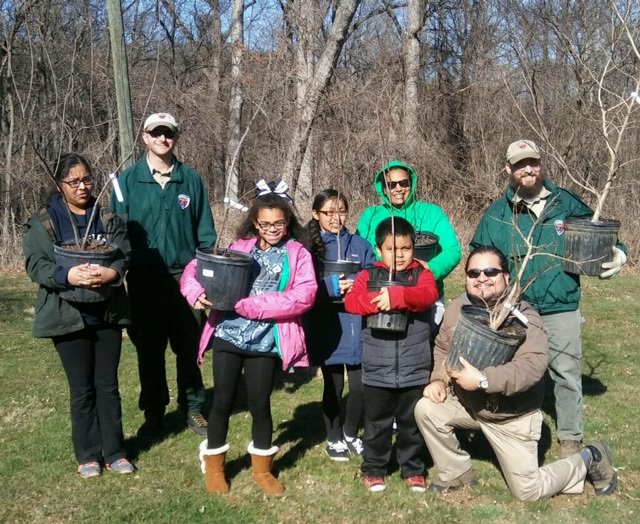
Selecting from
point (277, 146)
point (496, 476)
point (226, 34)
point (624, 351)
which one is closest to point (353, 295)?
point (496, 476)

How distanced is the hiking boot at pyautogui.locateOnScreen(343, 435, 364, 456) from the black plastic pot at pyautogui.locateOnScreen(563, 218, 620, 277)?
1722 mm

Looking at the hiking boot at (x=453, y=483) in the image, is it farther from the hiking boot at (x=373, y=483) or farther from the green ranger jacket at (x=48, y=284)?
the green ranger jacket at (x=48, y=284)

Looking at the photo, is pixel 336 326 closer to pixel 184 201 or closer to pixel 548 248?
pixel 184 201

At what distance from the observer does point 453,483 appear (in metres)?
3.90

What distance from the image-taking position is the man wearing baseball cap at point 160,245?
4398 millimetres

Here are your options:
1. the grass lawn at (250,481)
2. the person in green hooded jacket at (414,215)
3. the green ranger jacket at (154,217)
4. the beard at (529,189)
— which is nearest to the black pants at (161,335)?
the green ranger jacket at (154,217)

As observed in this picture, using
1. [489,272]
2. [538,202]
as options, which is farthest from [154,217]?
[538,202]

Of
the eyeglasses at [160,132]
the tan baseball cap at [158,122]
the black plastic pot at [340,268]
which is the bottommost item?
the black plastic pot at [340,268]

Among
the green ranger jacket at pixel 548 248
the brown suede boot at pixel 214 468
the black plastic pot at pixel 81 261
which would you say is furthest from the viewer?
the green ranger jacket at pixel 548 248

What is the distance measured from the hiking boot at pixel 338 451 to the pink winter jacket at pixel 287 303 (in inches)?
34.7

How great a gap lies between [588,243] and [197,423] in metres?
2.83

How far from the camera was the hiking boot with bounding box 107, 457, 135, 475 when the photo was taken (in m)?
4.05

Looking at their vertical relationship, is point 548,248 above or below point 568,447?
above

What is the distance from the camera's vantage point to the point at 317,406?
5.45 metres
